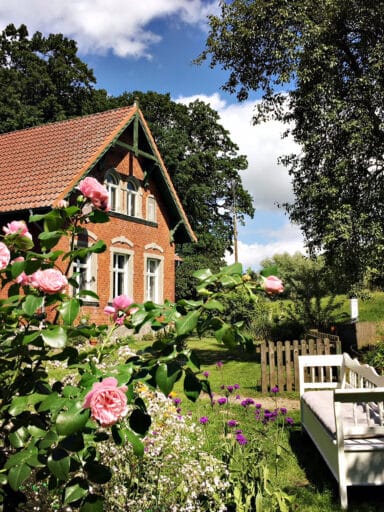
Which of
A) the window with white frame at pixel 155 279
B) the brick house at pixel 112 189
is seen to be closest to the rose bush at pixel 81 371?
the brick house at pixel 112 189

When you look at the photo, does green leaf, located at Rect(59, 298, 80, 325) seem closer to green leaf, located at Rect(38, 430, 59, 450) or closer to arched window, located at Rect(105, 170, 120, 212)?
green leaf, located at Rect(38, 430, 59, 450)

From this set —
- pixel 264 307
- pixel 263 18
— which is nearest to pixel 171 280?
pixel 264 307

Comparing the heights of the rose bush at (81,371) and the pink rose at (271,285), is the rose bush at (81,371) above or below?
below

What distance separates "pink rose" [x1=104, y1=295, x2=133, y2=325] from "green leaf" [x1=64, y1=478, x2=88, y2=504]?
694mm

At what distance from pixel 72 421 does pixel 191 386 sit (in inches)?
17.8

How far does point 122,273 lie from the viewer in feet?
→ 61.4

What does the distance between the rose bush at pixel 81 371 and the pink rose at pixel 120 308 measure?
6.5 inches

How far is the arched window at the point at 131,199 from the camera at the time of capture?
62.5ft

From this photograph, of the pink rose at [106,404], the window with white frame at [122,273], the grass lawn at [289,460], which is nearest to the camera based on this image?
the pink rose at [106,404]

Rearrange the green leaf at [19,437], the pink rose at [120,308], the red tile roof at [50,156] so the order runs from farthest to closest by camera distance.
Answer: the red tile roof at [50,156]
the pink rose at [120,308]
the green leaf at [19,437]

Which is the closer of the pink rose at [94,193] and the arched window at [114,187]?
the pink rose at [94,193]

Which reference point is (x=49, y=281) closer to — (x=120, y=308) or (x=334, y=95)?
(x=120, y=308)

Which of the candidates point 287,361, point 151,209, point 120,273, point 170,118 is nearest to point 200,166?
point 170,118

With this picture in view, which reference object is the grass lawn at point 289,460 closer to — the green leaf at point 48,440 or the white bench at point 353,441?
the white bench at point 353,441
